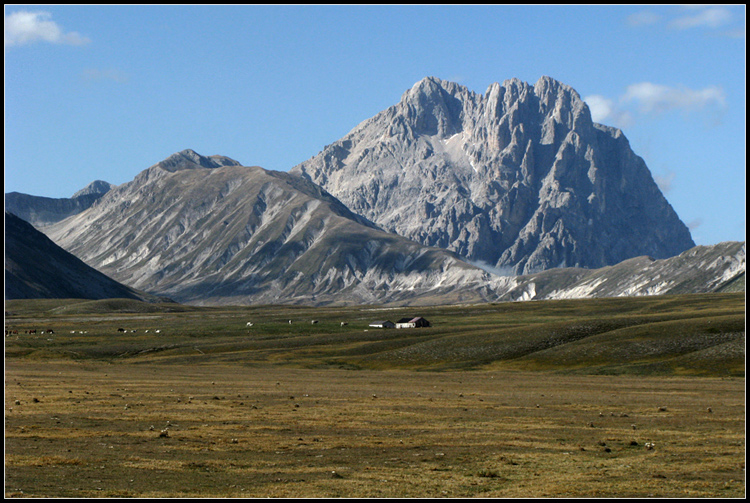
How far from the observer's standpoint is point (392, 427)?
47156 mm

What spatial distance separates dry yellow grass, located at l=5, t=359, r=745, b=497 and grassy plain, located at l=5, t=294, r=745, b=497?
138mm

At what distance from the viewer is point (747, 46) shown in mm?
25984

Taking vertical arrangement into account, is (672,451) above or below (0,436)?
below

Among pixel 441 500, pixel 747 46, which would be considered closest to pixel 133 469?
pixel 441 500

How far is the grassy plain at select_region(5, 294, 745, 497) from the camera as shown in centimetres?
3014

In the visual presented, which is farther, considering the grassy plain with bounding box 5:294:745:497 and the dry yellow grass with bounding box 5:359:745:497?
the grassy plain with bounding box 5:294:745:497

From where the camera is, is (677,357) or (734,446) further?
(677,357)

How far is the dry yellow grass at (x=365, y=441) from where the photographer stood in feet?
96.9

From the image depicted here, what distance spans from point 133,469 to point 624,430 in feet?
90.8

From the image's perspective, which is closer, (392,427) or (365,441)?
(365,441)

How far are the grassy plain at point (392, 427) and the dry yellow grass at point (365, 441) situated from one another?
0.14m

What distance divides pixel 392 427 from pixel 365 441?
19.7ft

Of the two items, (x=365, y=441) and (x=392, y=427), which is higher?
(x=365, y=441)

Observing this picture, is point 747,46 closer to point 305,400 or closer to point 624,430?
point 624,430
